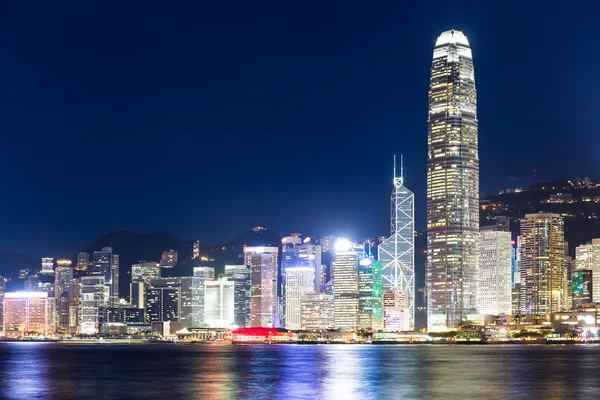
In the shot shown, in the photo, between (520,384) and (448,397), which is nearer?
(448,397)

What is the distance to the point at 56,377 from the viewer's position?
121188 millimetres

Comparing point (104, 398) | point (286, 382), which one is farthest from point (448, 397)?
point (104, 398)

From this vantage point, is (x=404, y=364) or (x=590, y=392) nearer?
(x=590, y=392)

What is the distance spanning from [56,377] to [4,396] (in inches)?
1123

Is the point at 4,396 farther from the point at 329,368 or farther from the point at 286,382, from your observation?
the point at 329,368

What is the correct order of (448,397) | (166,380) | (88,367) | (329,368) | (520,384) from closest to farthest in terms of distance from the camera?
1. (448,397)
2. (520,384)
3. (166,380)
4. (329,368)
5. (88,367)

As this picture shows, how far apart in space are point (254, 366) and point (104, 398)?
54074 millimetres

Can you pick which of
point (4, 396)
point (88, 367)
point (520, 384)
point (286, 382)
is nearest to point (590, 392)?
point (520, 384)

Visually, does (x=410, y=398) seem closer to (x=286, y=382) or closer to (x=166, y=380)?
(x=286, y=382)

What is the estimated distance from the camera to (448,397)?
89062 mm

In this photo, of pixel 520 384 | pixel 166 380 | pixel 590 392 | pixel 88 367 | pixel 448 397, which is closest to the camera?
pixel 448 397

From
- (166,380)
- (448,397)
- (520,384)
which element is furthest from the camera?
(166,380)

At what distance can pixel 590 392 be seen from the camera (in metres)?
95.7

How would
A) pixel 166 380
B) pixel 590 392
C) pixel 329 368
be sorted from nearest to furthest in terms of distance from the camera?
pixel 590 392 < pixel 166 380 < pixel 329 368
